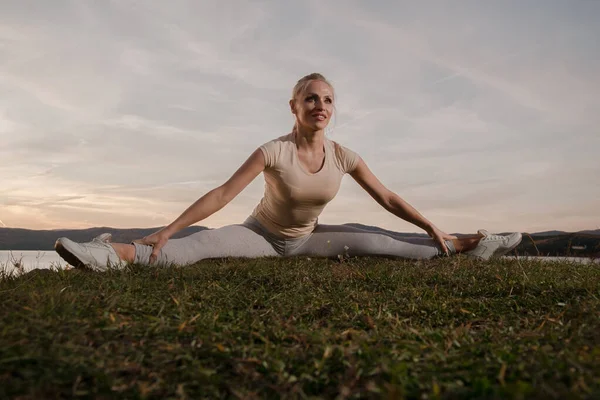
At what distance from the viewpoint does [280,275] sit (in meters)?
4.89

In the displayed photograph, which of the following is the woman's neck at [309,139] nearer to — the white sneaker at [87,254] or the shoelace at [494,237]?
the white sneaker at [87,254]

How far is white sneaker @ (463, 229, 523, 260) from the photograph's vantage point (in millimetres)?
7523

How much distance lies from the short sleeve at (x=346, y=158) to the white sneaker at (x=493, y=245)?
2.15 meters

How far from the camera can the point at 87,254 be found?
216 inches

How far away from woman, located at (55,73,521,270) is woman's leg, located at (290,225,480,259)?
0.05 feet

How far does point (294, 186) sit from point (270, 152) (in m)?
0.55

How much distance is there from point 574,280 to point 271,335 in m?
3.49

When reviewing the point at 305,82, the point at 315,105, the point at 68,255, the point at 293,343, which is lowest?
the point at 293,343

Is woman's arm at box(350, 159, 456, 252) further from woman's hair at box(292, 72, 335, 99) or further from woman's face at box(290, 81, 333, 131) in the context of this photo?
woman's hair at box(292, 72, 335, 99)

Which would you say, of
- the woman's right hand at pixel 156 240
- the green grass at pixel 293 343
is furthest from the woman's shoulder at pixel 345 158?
the green grass at pixel 293 343

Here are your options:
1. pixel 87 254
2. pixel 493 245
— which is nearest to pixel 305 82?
pixel 87 254

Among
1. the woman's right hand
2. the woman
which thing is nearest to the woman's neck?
the woman

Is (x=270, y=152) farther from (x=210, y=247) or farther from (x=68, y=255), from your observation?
(x=68, y=255)

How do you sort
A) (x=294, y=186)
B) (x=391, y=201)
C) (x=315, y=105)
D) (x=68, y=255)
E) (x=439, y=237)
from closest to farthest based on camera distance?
(x=68, y=255) < (x=315, y=105) < (x=294, y=186) < (x=391, y=201) < (x=439, y=237)
